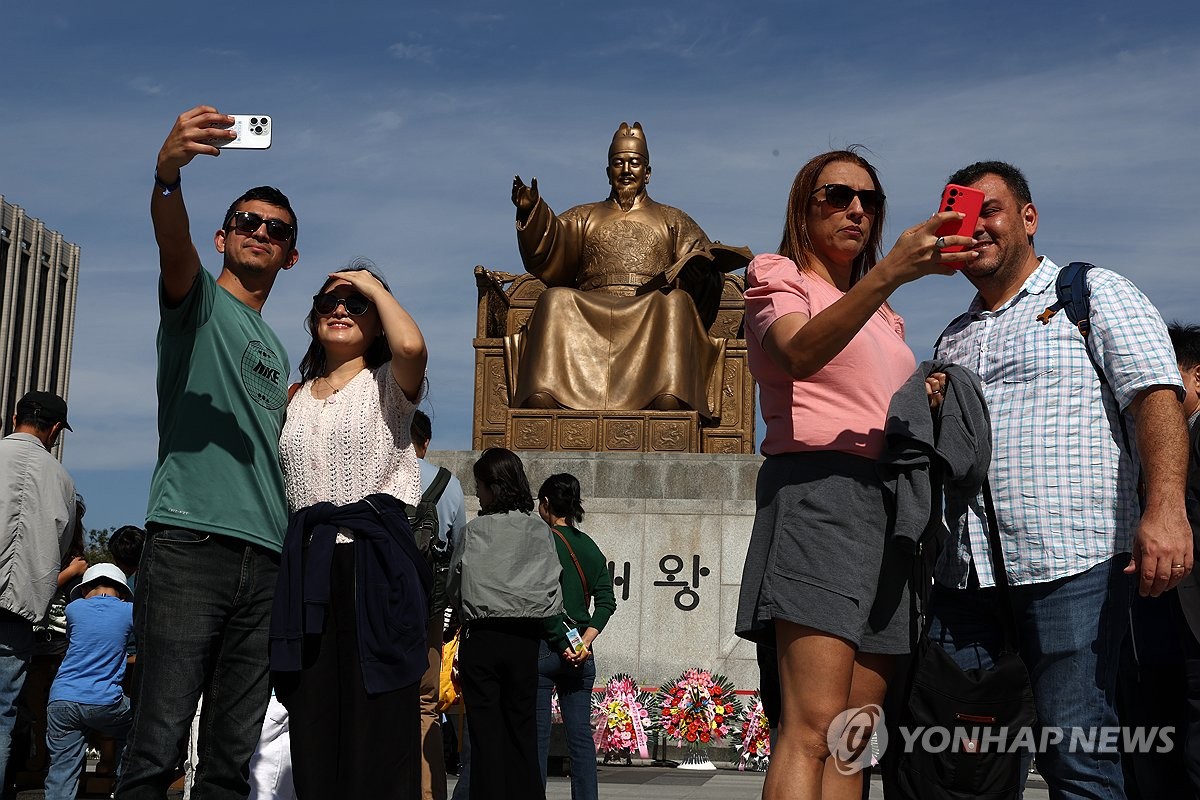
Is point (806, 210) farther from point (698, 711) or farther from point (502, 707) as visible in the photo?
point (698, 711)

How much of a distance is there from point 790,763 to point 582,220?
8.83 meters

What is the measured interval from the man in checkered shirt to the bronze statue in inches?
281

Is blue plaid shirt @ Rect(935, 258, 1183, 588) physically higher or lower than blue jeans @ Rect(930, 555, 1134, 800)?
higher

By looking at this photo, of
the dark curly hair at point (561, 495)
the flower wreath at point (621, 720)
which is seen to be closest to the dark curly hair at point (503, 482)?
the dark curly hair at point (561, 495)

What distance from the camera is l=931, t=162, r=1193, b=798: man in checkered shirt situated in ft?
9.36

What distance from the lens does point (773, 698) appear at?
9.41 ft

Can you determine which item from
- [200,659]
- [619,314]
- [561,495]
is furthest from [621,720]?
[200,659]

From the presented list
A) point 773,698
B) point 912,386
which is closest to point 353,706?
point 773,698

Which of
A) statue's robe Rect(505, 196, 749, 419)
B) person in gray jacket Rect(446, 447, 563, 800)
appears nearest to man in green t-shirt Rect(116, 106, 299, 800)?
person in gray jacket Rect(446, 447, 563, 800)

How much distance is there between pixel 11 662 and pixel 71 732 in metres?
1.48

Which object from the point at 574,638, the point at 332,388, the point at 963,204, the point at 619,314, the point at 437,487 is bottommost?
the point at 574,638

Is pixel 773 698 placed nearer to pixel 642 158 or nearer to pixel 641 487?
pixel 641 487

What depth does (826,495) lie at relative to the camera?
9.01ft

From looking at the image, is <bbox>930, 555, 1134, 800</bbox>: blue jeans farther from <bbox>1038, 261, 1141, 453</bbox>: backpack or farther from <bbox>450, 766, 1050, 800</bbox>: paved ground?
<bbox>450, 766, 1050, 800</bbox>: paved ground
